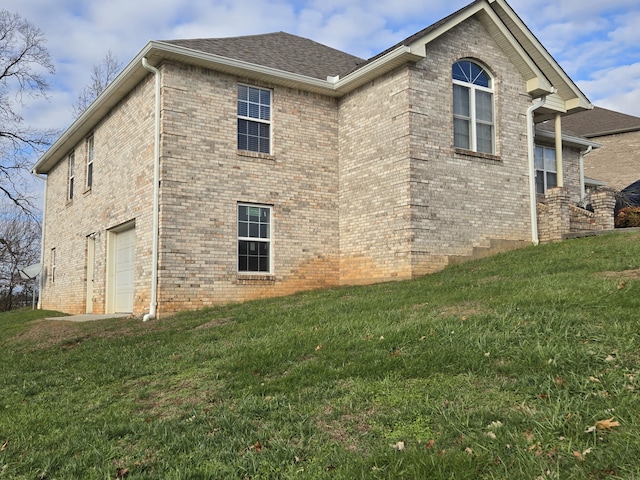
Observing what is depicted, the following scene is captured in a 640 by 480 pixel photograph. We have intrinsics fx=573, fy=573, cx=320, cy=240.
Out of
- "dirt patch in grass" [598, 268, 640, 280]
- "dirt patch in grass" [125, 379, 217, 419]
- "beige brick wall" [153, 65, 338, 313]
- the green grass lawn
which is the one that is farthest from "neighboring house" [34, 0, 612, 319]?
"dirt patch in grass" [125, 379, 217, 419]

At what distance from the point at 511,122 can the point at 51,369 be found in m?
11.5

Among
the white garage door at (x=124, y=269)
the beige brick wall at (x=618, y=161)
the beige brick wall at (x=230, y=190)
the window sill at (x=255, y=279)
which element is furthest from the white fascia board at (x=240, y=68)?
the beige brick wall at (x=618, y=161)

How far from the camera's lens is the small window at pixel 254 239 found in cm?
1296

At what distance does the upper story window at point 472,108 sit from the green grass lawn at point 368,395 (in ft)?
19.2

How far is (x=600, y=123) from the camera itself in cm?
2991

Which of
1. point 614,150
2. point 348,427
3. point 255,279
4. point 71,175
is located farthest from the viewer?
point 614,150

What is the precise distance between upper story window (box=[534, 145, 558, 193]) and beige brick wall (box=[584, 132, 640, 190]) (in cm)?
1188

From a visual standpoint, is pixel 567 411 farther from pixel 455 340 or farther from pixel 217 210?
pixel 217 210

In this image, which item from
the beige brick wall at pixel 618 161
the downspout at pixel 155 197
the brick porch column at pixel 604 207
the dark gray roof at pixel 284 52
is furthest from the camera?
the beige brick wall at pixel 618 161

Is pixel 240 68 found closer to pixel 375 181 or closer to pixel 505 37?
pixel 375 181

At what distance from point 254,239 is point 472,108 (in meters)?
5.98

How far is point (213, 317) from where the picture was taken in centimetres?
999

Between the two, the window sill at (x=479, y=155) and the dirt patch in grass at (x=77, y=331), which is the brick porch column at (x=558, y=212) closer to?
the window sill at (x=479, y=155)

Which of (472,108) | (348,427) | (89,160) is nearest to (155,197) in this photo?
(89,160)
